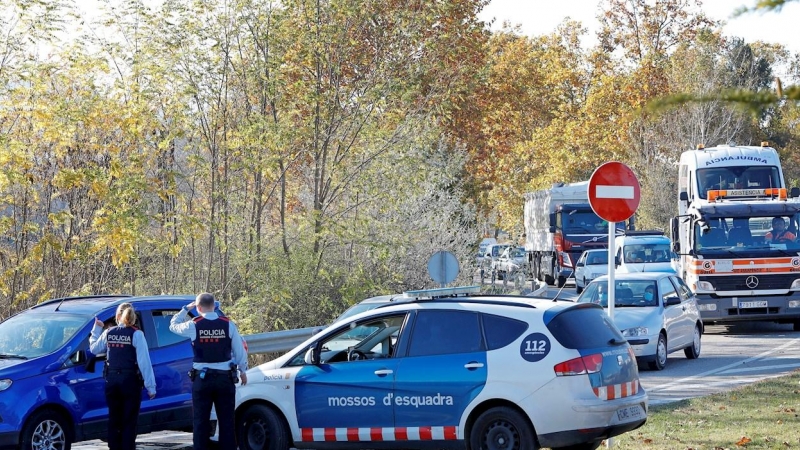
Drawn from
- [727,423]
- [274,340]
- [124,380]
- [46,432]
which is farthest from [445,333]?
[274,340]

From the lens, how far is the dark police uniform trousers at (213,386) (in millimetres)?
10398

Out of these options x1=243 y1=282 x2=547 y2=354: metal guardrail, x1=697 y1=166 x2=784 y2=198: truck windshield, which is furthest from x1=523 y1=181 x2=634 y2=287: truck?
x1=243 y1=282 x2=547 y2=354: metal guardrail

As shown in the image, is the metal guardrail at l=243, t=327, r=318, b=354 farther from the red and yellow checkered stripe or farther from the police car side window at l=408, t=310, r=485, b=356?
the police car side window at l=408, t=310, r=485, b=356

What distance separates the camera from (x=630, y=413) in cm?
1016

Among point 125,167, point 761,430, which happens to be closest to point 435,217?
point 125,167

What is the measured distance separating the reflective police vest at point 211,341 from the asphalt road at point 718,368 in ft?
8.69

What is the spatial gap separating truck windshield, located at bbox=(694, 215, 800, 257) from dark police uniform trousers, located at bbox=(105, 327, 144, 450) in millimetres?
16412

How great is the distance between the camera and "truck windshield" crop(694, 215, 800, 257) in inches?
973

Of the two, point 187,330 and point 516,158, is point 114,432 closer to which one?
point 187,330

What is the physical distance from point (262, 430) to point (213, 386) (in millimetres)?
982

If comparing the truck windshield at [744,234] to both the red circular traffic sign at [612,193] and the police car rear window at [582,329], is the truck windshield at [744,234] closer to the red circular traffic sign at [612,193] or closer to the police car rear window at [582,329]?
the red circular traffic sign at [612,193]

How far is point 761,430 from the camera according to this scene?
11750 millimetres

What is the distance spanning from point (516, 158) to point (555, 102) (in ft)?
13.9

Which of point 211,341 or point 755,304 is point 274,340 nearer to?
point 211,341
